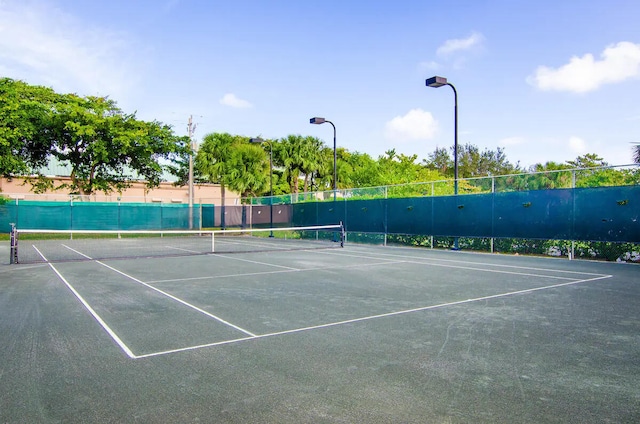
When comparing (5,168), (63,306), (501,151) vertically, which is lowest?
(63,306)

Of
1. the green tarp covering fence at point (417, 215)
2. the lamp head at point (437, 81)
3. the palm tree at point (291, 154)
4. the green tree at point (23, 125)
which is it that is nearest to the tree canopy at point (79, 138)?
the green tree at point (23, 125)

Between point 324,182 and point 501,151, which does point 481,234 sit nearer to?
point 324,182

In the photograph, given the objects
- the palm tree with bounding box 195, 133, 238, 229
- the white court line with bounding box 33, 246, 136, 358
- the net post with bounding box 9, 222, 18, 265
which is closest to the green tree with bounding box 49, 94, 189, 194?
the palm tree with bounding box 195, 133, 238, 229

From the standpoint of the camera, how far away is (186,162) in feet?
143

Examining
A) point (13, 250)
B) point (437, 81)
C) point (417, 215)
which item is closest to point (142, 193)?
point (13, 250)

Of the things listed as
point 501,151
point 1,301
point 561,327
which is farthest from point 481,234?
point 501,151

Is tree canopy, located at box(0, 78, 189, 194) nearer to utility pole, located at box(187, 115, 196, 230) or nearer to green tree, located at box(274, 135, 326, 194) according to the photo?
utility pole, located at box(187, 115, 196, 230)

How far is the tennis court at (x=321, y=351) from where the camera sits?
3477 mm

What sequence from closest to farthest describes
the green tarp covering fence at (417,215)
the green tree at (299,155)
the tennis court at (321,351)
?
the tennis court at (321,351), the green tarp covering fence at (417,215), the green tree at (299,155)

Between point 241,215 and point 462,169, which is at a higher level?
point 462,169

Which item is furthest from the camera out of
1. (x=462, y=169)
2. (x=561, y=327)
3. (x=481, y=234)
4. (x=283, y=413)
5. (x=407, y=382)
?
(x=462, y=169)

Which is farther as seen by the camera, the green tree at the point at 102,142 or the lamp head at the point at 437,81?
the green tree at the point at 102,142

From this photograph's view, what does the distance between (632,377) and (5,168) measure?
3469cm

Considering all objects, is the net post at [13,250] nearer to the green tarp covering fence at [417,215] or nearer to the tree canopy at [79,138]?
the green tarp covering fence at [417,215]
